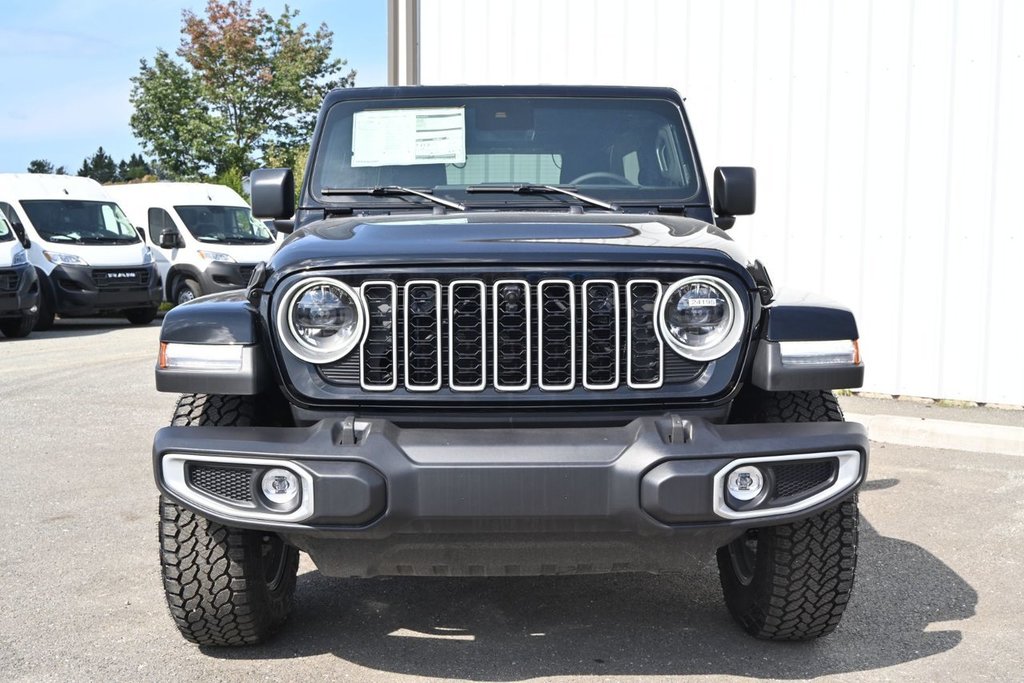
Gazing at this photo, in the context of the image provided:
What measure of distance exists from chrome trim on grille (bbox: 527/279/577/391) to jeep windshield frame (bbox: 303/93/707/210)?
119cm

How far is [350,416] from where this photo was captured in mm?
3219

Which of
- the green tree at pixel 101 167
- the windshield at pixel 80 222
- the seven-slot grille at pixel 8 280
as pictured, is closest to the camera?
the seven-slot grille at pixel 8 280

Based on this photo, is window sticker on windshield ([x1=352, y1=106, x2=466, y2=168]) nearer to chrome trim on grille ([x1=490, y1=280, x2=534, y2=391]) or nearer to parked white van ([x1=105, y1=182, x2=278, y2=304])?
chrome trim on grille ([x1=490, y1=280, x2=534, y2=391])

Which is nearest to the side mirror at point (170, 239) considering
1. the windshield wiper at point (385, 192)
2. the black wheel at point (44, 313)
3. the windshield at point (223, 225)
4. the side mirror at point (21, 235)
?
the windshield at point (223, 225)

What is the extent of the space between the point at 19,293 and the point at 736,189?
492 inches

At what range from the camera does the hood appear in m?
3.24

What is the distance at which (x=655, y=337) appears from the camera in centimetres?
330

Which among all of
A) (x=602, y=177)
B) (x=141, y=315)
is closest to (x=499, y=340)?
(x=602, y=177)

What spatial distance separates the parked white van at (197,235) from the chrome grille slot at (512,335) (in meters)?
15.3

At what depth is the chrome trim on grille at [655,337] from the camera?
128 inches

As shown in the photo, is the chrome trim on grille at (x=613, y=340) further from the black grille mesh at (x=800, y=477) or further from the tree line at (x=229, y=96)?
the tree line at (x=229, y=96)

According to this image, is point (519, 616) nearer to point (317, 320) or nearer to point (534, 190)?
point (317, 320)

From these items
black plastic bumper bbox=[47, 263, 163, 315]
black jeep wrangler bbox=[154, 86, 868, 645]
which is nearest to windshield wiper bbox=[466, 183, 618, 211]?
black jeep wrangler bbox=[154, 86, 868, 645]

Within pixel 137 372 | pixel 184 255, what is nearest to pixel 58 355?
pixel 137 372
